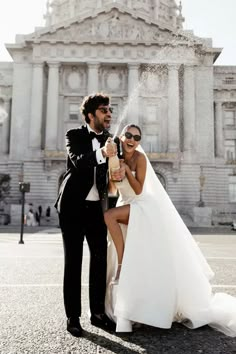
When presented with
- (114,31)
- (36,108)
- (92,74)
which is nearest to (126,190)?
(36,108)

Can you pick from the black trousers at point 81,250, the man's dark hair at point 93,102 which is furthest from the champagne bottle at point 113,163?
the man's dark hair at point 93,102

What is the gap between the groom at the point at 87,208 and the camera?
353cm

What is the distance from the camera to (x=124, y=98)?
140 feet

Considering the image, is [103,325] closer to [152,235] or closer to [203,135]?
[152,235]

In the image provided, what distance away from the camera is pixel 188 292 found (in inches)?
138

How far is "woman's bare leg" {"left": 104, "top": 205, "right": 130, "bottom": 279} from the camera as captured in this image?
3584 mm

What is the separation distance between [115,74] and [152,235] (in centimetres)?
4140

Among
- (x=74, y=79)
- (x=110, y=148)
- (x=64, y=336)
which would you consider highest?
(x=74, y=79)

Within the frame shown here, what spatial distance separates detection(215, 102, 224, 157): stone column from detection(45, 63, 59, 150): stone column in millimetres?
17731

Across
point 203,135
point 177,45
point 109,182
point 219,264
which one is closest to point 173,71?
point 177,45

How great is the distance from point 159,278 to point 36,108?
39.4 meters

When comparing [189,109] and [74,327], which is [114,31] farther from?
[74,327]

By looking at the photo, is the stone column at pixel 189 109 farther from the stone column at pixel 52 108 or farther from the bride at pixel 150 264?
the bride at pixel 150 264

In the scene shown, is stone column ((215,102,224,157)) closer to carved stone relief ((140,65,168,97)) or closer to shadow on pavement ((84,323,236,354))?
carved stone relief ((140,65,168,97))
